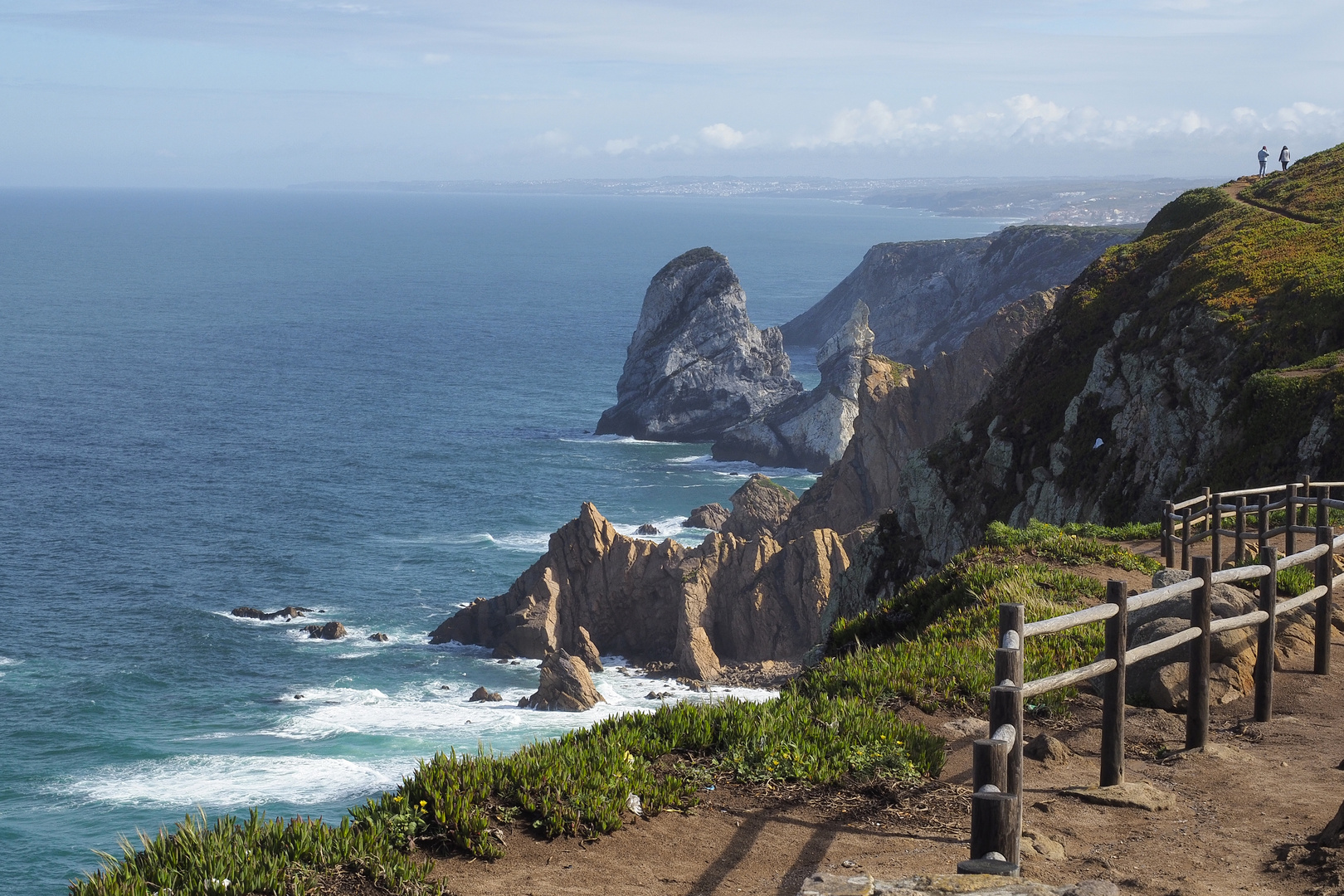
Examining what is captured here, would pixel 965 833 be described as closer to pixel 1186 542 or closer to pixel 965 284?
pixel 1186 542

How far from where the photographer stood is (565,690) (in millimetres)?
54750

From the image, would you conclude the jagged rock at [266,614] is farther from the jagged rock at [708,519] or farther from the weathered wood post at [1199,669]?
the weathered wood post at [1199,669]

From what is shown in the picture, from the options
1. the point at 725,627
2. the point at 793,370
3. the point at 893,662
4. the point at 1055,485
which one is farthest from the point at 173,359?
the point at 893,662

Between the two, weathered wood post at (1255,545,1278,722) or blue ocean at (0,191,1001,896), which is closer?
weathered wood post at (1255,545,1278,722)

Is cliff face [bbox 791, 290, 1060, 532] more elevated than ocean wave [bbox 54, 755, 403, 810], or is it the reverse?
cliff face [bbox 791, 290, 1060, 532]

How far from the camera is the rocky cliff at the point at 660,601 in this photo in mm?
63594

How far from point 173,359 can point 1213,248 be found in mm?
135929

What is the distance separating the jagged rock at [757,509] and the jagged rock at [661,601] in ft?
44.7

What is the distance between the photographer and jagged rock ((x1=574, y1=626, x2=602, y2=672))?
62.0m

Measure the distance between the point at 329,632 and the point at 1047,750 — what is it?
5859 centimetres

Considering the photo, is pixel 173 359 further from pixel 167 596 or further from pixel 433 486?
pixel 167 596

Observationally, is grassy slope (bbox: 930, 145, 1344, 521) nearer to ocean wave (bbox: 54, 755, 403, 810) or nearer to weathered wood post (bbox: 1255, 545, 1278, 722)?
weathered wood post (bbox: 1255, 545, 1278, 722)

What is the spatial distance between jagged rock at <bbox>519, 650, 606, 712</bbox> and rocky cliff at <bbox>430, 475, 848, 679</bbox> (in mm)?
6808

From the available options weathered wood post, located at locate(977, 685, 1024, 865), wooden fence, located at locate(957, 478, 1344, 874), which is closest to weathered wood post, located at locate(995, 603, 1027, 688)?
wooden fence, located at locate(957, 478, 1344, 874)
